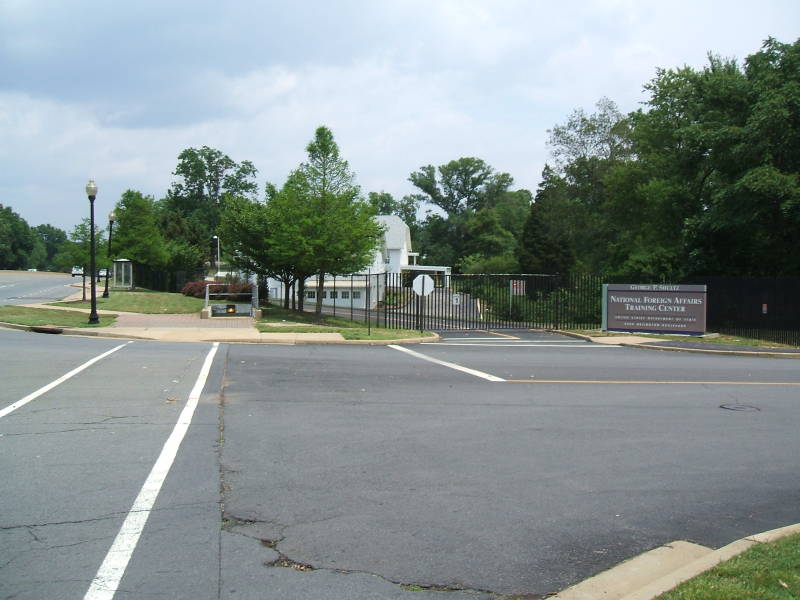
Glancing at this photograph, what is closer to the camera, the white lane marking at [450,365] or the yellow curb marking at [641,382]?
the yellow curb marking at [641,382]

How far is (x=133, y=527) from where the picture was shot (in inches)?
207

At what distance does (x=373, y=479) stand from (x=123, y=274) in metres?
48.6

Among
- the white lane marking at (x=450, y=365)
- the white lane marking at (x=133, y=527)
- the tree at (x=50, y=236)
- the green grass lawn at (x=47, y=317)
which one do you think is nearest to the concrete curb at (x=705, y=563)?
the white lane marking at (x=133, y=527)

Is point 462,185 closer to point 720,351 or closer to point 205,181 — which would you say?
point 205,181

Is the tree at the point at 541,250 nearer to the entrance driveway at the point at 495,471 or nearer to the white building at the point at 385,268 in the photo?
the white building at the point at 385,268

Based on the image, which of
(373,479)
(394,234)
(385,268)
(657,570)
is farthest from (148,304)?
(394,234)

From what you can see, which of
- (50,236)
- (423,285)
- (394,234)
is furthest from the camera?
(50,236)

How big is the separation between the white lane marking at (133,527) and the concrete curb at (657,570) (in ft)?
8.96

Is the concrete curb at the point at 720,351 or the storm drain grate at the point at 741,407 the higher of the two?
the storm drain grate at the point at 741,407

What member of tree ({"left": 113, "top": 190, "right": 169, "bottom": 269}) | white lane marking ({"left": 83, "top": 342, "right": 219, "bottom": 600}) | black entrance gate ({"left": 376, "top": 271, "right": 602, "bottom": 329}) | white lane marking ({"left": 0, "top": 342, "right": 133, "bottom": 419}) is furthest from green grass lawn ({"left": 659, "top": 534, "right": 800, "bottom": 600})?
tree ({"left": 113, "top": 190, "right": 169, "bottom": 269})

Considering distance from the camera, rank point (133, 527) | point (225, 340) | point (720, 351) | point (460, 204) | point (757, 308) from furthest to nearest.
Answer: point (460, 204) → point (757, 308) → point (720, 351) → point (225, 340) → point (133, 527)

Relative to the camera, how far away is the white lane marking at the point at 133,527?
430cm

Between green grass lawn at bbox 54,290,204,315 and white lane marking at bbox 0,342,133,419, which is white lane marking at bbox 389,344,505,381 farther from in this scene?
green grass lawn at bbox 54,290,204,315

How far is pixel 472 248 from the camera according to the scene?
103 m
